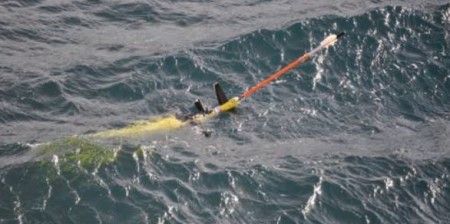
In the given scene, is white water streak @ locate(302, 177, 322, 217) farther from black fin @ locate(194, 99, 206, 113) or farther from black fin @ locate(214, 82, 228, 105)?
black fin @ locate(194, 99, 206, 113)

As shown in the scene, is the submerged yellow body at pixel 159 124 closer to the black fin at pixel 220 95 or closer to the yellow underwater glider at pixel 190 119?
the yellow underwater glider at pixel 190 119

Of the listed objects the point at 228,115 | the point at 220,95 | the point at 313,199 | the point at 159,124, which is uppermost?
the point at 220,95

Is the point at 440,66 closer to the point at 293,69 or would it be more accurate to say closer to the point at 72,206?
the point at 293,69

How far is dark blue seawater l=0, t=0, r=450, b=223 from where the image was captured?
13.9 metres

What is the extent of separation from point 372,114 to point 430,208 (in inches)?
176

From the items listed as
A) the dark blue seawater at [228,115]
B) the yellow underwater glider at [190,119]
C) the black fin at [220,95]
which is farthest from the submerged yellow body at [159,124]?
the dark blue seawater at [228,115]

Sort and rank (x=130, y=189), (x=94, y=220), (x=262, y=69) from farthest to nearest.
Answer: (x=262, y=69) < (x=130, y=189) < (x=94, y=220)

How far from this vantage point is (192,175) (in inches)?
583

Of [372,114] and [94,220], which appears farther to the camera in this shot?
[372,114]

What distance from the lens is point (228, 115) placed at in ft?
59.0

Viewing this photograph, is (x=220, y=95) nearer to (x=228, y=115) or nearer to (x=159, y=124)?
(x=228, y=115)

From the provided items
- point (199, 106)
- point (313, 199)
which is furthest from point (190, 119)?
point (313, 199)

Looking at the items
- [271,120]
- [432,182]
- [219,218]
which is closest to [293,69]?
[271,120]

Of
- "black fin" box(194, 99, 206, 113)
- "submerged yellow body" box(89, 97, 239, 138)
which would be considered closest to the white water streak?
"submerged yellow body" box(89, 97, 239, 138)
